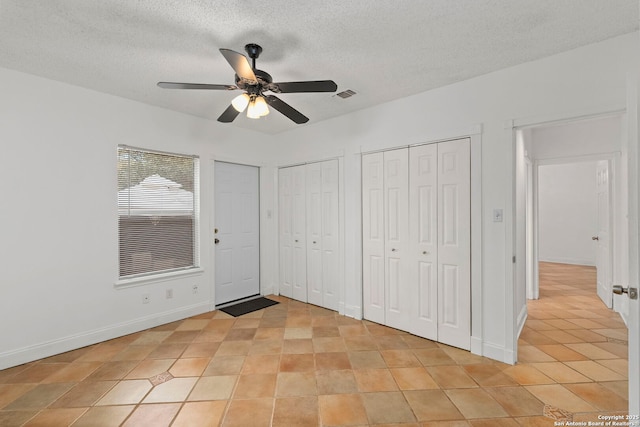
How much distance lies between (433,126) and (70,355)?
168 inches

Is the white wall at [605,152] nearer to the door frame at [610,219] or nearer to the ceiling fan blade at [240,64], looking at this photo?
the door frame at [610,219]

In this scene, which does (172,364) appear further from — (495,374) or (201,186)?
(495,374)

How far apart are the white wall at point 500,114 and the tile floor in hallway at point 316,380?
50 centimetres

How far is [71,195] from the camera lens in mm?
2945

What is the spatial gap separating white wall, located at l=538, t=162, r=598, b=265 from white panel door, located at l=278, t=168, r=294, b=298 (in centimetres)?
666

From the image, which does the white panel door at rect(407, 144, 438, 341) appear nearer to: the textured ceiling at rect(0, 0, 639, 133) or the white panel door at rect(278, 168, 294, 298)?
the textured ceiling at rect(0, 0, 639, 133)

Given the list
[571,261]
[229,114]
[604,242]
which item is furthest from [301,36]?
[571,261]

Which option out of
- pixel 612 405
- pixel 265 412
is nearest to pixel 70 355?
pixel 265 412

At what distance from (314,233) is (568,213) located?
284 inches

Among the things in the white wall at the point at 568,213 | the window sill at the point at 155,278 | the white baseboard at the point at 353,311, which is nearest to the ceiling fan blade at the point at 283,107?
the white baseboard at the point at 353,311

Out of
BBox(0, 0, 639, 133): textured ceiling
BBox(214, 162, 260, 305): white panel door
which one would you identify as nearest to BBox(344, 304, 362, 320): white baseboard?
BBox(214, 162, 260, 305): white panel door

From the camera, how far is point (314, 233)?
4.27 meters

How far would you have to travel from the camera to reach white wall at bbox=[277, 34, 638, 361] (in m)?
2.23

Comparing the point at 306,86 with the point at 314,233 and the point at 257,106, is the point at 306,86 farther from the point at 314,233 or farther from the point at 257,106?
the point at 314,233
